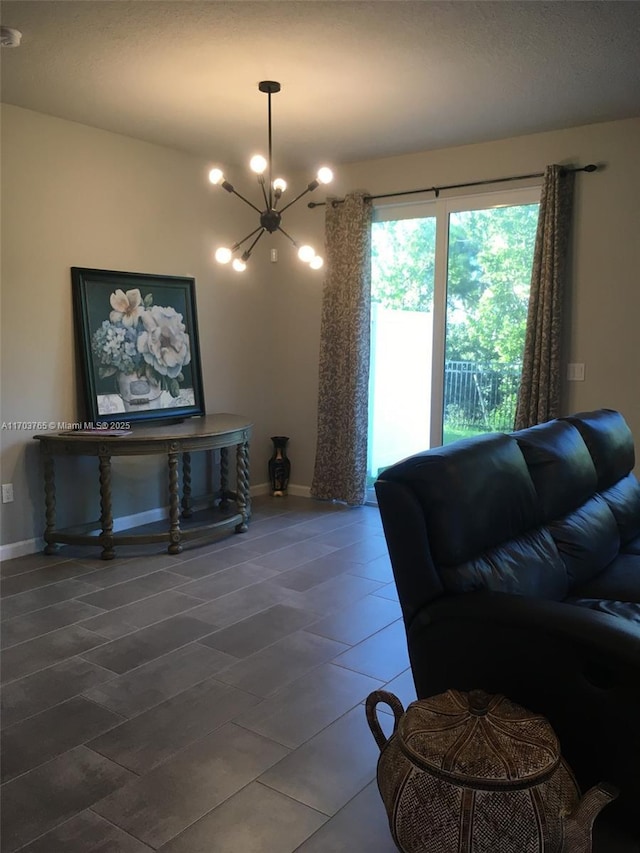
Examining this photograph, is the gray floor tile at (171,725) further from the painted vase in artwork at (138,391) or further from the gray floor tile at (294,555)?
the painted vase in artwork at (138,391)

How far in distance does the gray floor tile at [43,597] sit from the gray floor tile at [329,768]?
1.82 meters

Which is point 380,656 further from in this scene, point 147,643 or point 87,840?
point 87,840

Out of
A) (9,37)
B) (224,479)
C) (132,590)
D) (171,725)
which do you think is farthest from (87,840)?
(224,479)

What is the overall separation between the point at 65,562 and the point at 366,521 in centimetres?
215

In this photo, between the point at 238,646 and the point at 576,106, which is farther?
the point at 576,106

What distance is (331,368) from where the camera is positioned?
5.71 meters

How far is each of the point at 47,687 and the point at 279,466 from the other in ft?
11.3

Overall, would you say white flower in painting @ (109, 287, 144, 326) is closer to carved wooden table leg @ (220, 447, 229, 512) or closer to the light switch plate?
carved wooden table leg @ (220, 447, 229, 512)

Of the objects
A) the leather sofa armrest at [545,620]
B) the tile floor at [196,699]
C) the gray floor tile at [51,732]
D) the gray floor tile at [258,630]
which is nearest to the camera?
the leather sofa armrest at [545,620]

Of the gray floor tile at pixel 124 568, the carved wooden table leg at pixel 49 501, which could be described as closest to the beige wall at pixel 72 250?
the carved wooden table leg at pixel 49 501

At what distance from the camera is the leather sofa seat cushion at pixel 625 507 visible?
318 centimetres

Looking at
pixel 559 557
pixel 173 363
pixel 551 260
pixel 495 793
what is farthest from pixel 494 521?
pixel 173 363

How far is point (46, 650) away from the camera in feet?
10.1

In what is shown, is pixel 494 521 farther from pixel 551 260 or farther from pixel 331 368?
pixel 331 368
